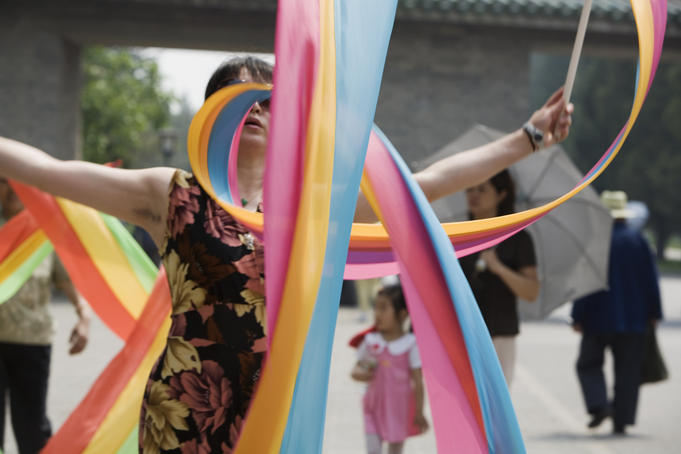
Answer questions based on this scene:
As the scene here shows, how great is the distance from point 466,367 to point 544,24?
15.4 meters

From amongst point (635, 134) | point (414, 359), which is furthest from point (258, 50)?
point (635, 134)

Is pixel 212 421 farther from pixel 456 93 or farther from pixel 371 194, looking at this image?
→ pixel 456 93

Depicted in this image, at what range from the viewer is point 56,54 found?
17.0 m

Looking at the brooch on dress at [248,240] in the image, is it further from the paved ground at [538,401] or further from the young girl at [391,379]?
the paved ground at [538,401]

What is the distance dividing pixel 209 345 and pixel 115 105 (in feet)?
97.5

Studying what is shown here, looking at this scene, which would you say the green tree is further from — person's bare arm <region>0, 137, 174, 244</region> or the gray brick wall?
person's bare arm <region>0, 137, 174, 244</region>

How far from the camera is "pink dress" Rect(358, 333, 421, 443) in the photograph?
5.19m

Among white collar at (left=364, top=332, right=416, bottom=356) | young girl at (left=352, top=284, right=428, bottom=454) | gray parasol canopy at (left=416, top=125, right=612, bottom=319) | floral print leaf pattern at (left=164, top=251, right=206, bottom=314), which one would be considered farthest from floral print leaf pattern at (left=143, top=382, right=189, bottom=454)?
gray parasol canopy at (left=416, top=125, right=612, bottom=319)

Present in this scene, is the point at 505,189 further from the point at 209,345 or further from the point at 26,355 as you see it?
the point at 209,345

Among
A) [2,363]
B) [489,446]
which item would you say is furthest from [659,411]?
[489,446]

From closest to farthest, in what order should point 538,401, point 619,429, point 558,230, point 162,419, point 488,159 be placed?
point 162,419 → point 488,159 → point 558,230 → point 619,429 → point 538,401

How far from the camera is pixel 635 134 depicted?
43.2m

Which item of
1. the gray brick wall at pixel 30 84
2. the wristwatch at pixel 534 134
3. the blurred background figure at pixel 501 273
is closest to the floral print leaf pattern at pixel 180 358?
the wristwatch at pixel 534 134

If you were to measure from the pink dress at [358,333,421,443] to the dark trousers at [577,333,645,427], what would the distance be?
9.24ft
